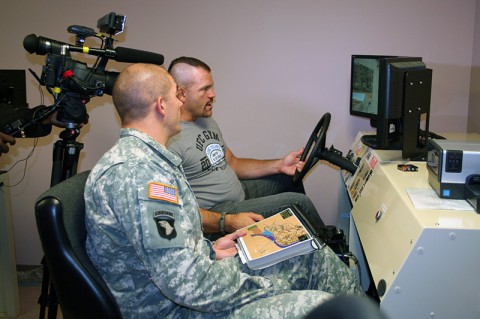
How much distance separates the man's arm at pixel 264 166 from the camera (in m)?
2.74

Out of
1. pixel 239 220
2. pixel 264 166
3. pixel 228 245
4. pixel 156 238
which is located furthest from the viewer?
pixel 264 166

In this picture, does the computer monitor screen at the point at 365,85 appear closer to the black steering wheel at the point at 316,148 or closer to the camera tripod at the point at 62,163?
the black steering wheel at the point at 316,148

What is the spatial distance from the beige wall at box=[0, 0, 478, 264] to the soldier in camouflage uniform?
166 centimetres

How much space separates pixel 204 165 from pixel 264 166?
19.6 inches

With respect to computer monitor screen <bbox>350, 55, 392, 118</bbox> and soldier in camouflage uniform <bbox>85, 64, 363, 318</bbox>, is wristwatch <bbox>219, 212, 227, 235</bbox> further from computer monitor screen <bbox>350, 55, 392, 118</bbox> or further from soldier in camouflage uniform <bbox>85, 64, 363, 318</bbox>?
computer monitor screen <bbox>350, 55, 392, 118</bbox>

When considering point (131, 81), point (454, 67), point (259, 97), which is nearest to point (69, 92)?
point (131, 81)

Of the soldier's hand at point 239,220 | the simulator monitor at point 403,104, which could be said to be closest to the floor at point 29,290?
the soldier's hand at point 239,220

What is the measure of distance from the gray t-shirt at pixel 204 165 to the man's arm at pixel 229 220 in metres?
0.21

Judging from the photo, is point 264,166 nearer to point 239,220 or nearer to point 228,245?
point 239,220

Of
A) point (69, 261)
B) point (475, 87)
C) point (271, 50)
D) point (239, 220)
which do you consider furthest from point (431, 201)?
point (271, 50)

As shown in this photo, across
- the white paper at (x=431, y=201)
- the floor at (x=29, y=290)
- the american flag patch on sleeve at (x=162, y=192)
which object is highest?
the american flag patch on sleeve at (x=162, y=192)

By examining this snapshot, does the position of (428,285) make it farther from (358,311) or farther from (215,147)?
(215,147)

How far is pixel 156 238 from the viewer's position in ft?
4.32

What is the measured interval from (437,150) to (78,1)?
249 cm
